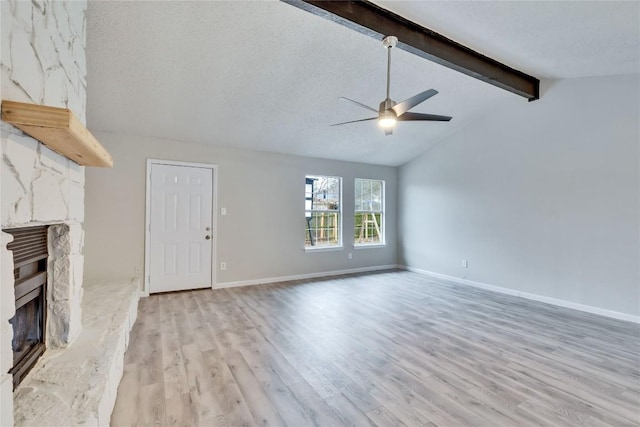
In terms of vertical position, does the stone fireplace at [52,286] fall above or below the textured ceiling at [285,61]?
below

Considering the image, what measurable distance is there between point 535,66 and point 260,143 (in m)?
3.97

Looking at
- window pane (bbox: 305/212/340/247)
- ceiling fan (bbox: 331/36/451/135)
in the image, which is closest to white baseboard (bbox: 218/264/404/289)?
window pane (bbox: 305/212/340/247)

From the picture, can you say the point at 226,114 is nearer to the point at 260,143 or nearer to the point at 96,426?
the point at 260,143

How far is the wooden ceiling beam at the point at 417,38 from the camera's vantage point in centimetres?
Answer: 265

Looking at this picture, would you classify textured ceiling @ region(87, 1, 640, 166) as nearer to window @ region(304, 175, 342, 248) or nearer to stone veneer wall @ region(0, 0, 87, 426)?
stone veneer wall @ region(0, 0, 87, 426)

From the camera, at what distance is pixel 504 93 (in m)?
4.63

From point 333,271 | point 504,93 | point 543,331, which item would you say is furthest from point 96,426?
point 504,93

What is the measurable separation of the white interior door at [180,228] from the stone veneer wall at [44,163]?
2.39m

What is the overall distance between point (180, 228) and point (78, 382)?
3286mm

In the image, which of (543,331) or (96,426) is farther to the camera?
(543,331)

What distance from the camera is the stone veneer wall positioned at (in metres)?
1.16

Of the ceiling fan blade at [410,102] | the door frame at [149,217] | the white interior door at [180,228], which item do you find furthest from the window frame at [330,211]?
the ceiling fan blade at [410,102]

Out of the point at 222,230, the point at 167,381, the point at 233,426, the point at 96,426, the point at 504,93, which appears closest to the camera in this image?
the point at 96,426

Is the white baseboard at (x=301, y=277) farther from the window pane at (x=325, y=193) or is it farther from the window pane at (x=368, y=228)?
the window pane at (x=325, y=193)
